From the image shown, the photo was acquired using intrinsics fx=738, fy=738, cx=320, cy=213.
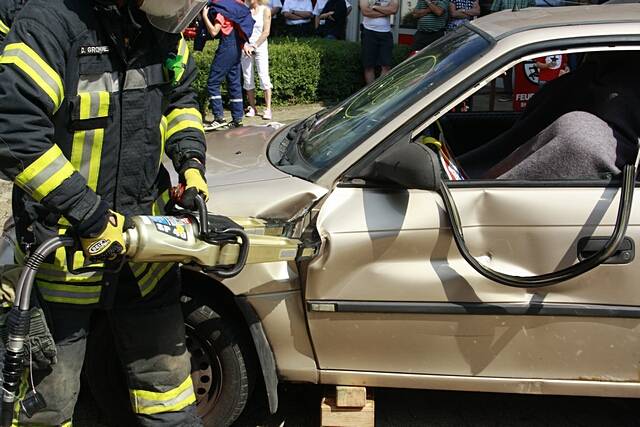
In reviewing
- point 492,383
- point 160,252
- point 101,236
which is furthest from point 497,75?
point 101,236

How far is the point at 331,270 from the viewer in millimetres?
2643

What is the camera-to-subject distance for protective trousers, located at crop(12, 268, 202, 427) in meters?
2.37

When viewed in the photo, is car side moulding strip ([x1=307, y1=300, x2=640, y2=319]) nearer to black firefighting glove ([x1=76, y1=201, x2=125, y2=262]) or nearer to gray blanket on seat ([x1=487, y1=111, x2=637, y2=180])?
gray blanket on seat ([x1=487, y1=111, x2=637, y2=180])

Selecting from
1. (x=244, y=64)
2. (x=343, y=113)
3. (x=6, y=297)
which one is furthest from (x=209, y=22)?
(x=6, y=297)

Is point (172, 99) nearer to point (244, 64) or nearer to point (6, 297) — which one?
point (6, 297)

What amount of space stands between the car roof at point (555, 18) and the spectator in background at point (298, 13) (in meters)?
8.34

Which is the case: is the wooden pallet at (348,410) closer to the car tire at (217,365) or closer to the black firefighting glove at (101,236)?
the car tire at (217,365)

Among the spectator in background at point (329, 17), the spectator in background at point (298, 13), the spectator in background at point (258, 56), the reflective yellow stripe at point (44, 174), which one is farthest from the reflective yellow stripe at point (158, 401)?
the spectator in background at point (298, 13)

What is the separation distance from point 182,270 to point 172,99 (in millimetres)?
649

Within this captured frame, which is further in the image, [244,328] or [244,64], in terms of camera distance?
[244,64]

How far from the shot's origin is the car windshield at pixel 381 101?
2.74 m

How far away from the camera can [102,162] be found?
7.38 ft

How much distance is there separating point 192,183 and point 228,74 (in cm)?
548

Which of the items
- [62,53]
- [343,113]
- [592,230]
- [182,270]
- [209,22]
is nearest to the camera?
[62,53]
